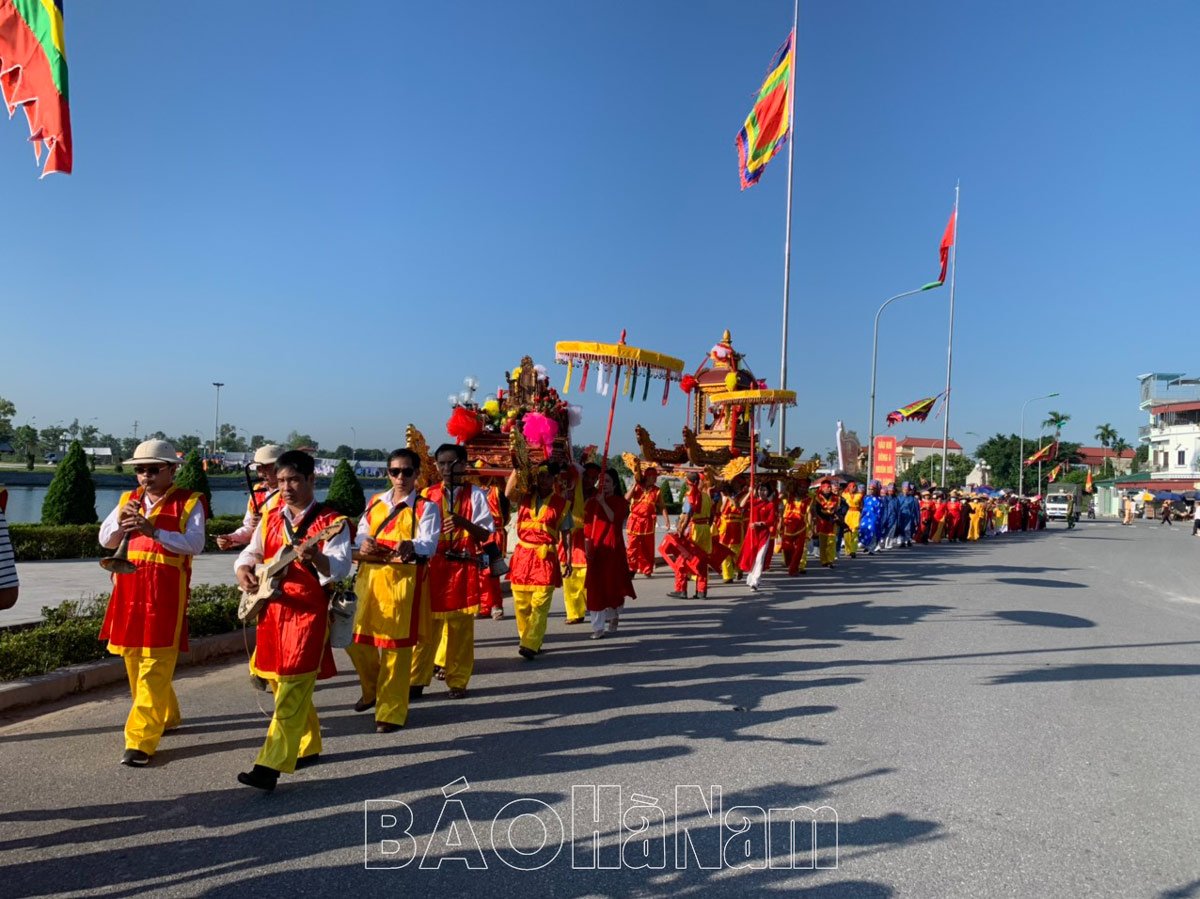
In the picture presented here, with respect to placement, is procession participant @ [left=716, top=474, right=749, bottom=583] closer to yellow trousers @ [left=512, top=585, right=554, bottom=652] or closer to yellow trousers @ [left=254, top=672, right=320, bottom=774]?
yellow trousers @ [left=512, top=585, right=554, bottom=652]

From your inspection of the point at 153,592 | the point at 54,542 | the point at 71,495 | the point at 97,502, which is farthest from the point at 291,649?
the point at 97,502

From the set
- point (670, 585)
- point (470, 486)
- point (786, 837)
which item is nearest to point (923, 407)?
point (670, 585)

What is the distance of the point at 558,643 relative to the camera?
8328 millimetres

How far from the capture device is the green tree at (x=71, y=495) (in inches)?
583

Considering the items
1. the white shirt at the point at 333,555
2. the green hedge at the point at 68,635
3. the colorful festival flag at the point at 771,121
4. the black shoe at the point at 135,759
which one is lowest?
the black shoe at the point at 135,759

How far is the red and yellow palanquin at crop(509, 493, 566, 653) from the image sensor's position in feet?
23.8

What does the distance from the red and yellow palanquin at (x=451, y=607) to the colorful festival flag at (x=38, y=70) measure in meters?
3.57

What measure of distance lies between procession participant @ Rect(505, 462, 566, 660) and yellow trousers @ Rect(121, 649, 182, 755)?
305cm

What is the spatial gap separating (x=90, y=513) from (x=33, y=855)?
1371 cm

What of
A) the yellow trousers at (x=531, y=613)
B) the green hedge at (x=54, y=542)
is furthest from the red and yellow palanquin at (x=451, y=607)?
the green hedge at (x=54, y=542)

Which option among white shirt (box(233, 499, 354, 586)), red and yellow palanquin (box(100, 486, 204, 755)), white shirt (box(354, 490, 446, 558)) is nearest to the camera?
white shirt (box(233, 499, 354, 586))

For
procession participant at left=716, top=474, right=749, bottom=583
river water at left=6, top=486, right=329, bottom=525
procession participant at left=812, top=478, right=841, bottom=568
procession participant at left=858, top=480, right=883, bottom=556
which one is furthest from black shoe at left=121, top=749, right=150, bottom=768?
procession participant at left=858, top=480, right=883, bottom=556

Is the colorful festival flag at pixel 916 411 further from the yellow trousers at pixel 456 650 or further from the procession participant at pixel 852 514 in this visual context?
the yellow trousers at pixel 456 650

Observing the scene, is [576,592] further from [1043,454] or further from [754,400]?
[1043,454]
